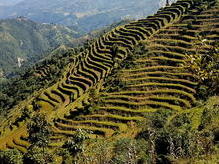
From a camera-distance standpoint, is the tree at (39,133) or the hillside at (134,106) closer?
the hillside at (134,106)

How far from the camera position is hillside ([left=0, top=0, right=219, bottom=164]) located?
39938mm

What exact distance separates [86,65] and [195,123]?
65.3 metres

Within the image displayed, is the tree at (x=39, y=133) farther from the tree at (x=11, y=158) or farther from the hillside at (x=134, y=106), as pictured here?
the tree at (x=11, y=158)

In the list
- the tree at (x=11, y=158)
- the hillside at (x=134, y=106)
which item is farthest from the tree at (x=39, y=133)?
the tree at (x=11, y=158)

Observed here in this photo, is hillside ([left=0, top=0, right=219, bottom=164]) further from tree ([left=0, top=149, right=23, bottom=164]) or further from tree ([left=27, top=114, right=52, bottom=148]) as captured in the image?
tree ([left=0, top=149, right=23, bottom=164])

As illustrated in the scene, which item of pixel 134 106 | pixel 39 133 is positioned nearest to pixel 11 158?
pixel 39 133

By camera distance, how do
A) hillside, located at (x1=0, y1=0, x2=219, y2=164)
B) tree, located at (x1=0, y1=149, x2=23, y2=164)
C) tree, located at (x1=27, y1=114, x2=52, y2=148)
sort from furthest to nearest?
tree, located at (x1=27, y1=114, x2=52, y2=148), tree, located at (x1=0, y1=149, x2=23, y2=164), hillside, located at (x1=0, y1=0, x2=219, y2=164)

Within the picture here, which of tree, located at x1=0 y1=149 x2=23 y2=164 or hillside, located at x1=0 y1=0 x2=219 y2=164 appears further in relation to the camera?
tree, located at x1=0 y1=149 x2=23 y2=164

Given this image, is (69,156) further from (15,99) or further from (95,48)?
(15,99)

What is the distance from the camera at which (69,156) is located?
170 ft

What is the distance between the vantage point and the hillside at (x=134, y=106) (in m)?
39.9

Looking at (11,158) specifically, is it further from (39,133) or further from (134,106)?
(134,106)

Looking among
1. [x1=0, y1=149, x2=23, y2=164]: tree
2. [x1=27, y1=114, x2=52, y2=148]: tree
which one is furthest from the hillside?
[x1=0, y1=149, x2=23, y2=164]: tree

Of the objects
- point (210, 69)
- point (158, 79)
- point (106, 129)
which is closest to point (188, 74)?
point (158, 79)
